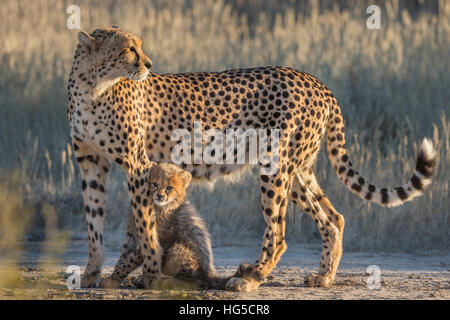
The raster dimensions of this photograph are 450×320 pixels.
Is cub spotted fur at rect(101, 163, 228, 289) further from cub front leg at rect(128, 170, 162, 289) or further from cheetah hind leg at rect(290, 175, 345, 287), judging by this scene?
cheetah hind leg at rect(290, 175, 345, 287)

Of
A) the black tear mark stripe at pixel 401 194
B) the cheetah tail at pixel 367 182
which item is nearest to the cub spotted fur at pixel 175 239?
the cheetah tail at pixel 367 182

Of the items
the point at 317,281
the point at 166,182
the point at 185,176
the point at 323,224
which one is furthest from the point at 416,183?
the point at 166,182

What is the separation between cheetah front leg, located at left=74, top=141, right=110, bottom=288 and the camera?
191 inches

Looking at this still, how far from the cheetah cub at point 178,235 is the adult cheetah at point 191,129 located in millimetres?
85

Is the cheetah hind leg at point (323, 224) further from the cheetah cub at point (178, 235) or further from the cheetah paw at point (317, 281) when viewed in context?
the cheetah cub at point (178, 235)

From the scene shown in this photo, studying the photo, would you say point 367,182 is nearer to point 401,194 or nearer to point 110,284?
point 401,194

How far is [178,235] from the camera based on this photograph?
15.8ft

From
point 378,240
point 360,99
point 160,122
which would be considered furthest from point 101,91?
point 360,99

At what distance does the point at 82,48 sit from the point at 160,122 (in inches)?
25.0

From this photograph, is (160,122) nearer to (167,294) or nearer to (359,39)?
Answer: (167,294)

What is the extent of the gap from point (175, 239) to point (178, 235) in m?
0.03

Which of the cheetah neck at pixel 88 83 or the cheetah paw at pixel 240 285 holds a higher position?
the cheetah neck at pixel 88 83

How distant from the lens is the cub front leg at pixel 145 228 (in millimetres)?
4625

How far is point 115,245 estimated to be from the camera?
6324 millimetres
